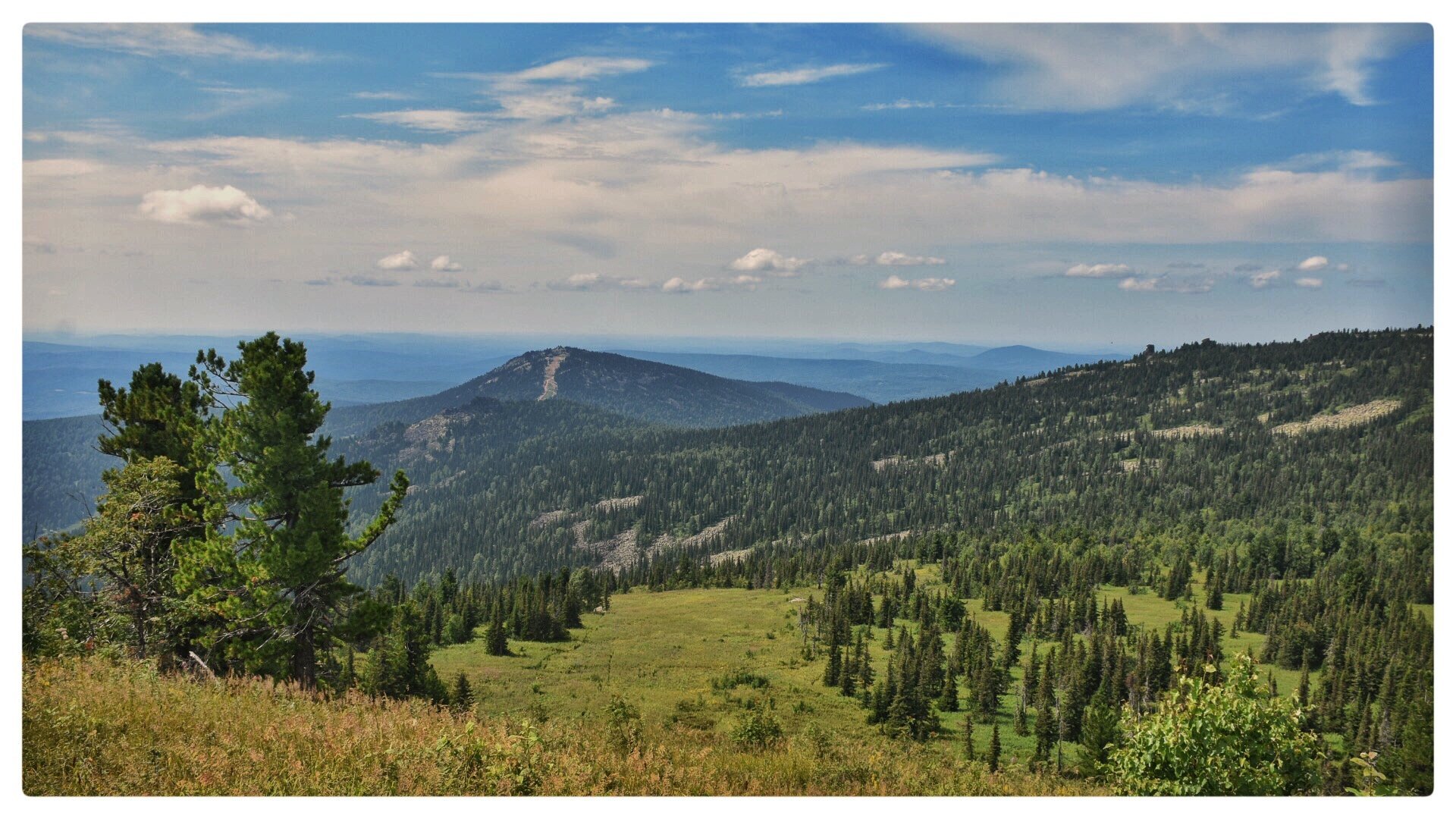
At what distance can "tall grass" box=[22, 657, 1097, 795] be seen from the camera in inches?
446

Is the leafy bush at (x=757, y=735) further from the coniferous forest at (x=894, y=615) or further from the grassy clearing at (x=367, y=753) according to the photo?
the grassy clearing at (x=367, y=753)

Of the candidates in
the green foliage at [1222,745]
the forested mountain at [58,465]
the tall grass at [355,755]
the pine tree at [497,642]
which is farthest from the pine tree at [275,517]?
the pine tree at [497,642]

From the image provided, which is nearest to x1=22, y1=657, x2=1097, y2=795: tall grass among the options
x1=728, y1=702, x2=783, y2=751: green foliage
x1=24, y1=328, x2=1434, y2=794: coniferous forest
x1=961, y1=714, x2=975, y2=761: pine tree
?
x1=24, y1=328, x2=1434, y2=794: coniferous forest

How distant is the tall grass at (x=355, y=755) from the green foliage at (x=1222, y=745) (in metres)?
1.44

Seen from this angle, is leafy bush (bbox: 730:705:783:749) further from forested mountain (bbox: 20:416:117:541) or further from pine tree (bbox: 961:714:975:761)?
pine tree (bbox: 961:714:975:761)

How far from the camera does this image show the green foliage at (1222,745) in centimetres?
1319

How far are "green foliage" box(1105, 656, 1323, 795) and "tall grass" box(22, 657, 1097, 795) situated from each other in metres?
1.44

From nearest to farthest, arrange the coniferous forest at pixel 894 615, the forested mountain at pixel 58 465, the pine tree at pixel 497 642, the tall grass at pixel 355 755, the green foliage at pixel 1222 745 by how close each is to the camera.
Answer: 1. the tall grass at pixel 355 755
2. the green foliage at pixel 1222 745
3. the coniferous forest at pixel 894 615
4. the forested mountain at pixel 58 465
5. the pine tree at pixel 497 642

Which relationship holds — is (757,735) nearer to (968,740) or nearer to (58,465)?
Answer: (968,740)
